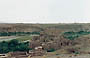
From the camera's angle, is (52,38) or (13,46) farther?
(52,38)

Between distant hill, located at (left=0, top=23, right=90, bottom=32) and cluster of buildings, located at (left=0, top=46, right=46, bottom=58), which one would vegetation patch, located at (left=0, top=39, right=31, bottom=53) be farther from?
distant hill, located at (left=0, top=23, right=90, bottom=32)

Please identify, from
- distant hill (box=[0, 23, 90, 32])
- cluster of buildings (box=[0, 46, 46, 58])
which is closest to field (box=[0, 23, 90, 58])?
distant hill (box=[0, 23, 90, 32])

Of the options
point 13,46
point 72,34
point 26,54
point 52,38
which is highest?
point 72,34

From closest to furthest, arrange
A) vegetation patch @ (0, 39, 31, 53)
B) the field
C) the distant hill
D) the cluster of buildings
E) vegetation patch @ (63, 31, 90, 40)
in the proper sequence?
the cluster of buildings < vegetation patch @ (0, 39, 31, 53) < the field < the distant hill < vegetation patch @ (63, 31, 90, 40)

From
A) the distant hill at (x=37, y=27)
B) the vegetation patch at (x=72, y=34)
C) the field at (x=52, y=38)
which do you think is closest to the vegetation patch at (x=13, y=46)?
the field at (x=52, y=38)

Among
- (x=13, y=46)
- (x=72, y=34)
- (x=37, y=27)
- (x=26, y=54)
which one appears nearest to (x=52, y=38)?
(x=37, y=27)

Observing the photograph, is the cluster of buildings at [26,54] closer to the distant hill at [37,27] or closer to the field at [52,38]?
the field at [52,38]

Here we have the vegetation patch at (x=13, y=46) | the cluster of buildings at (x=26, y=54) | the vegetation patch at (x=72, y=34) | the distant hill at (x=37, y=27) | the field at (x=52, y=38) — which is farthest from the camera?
the vegetation patch at (x=72, y=34)

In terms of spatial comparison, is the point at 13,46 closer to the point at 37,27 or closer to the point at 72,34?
the point at 37,27

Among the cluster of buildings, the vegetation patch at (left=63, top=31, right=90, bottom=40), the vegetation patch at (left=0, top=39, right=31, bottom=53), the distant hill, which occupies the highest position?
the distant hill

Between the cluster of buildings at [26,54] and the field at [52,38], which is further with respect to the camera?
the field at [52,38]

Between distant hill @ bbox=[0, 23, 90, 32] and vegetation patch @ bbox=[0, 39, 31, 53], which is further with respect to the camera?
distant hill @ bbox=[0, 23, 90, 32]

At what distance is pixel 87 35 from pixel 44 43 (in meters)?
1.70

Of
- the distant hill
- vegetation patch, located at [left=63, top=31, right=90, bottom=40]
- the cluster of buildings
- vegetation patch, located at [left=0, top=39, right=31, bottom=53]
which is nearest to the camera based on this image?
the cluster of buildings
